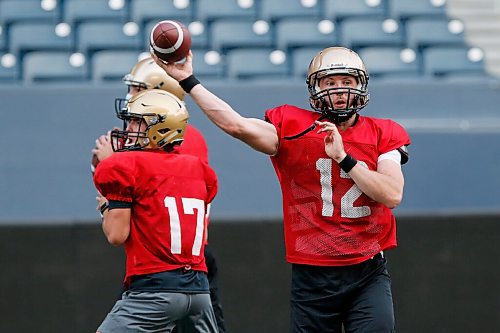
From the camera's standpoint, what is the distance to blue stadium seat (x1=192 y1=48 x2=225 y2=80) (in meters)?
7.70

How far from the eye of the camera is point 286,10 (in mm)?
8484

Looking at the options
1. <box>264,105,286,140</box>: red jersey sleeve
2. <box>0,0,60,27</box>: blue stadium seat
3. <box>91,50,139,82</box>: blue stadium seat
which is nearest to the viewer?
<box>264,105,286,140</box>: red jersey sleeve

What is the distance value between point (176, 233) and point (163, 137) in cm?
45

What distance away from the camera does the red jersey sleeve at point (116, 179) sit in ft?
14.2

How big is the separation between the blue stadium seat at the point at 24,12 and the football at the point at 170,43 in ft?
14.2

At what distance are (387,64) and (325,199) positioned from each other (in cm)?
374

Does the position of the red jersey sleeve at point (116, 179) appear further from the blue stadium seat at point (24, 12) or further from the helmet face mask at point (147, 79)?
the blue stadium seat at point (24, 12)

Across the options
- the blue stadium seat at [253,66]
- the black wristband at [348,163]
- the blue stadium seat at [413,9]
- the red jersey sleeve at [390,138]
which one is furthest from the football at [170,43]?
the blue stadium seat at [413,9]

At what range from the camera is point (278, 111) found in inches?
175

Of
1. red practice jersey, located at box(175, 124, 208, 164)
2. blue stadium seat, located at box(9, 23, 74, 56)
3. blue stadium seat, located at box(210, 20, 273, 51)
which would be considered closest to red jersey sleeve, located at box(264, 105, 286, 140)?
red practice jersey, located at box(175, 124, 208, 164)

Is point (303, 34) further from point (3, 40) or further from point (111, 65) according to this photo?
point (3, 40)

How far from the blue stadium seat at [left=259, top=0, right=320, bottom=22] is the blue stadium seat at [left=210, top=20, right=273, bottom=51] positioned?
19 centimetres

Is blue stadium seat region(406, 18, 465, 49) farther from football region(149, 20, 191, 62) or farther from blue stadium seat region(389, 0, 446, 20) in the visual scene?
football region(149, 20, 191, 62)

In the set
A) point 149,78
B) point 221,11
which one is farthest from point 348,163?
point 221,11
